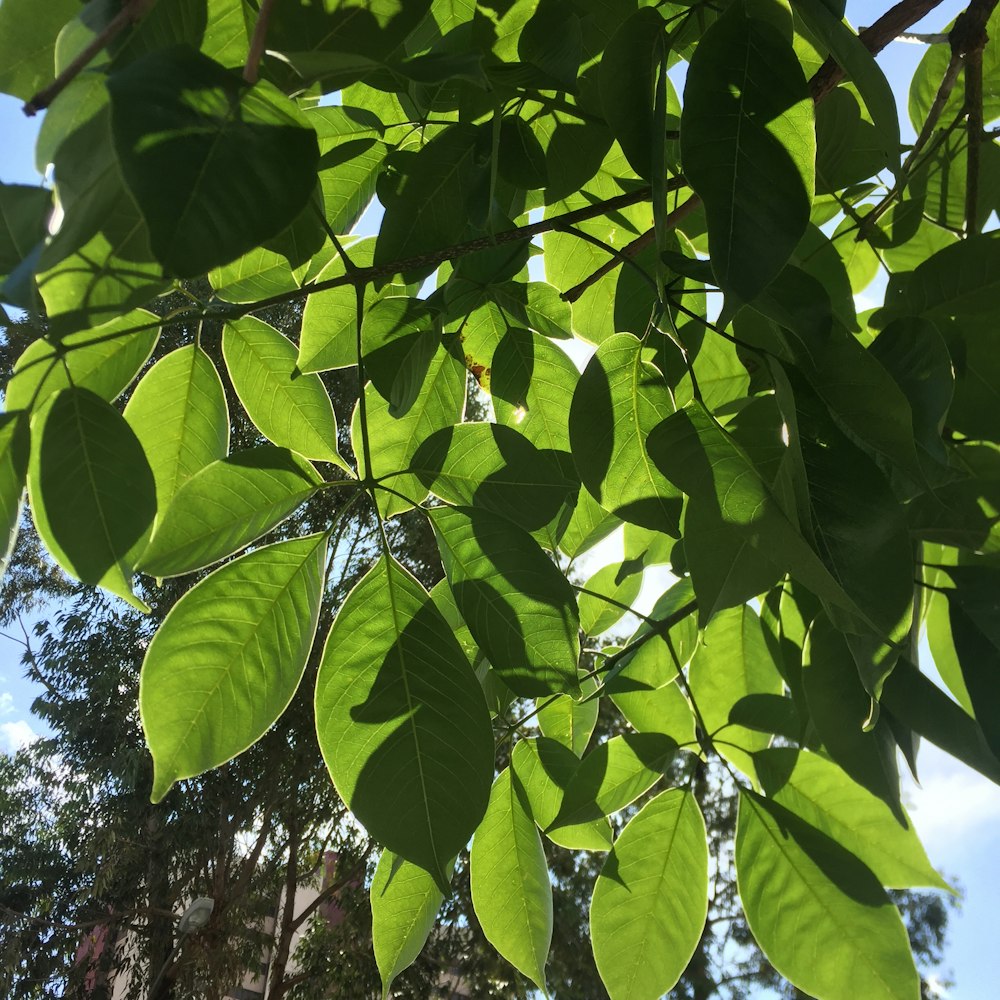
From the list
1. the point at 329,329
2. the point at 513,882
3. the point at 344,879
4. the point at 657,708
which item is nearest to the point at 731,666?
the point at 657,708

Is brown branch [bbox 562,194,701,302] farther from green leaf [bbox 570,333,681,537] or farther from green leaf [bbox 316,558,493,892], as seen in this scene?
green leaf [bbox 316,558,493,892]

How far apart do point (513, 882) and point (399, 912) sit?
0.17 feet

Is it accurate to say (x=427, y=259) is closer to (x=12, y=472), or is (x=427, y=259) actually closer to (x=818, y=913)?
(x=12, y=472)

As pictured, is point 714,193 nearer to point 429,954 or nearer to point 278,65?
point 278,65

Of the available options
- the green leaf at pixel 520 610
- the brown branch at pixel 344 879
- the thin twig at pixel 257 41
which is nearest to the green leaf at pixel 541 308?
the green leaf at pixel 520 610

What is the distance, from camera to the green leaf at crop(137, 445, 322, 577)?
30cm

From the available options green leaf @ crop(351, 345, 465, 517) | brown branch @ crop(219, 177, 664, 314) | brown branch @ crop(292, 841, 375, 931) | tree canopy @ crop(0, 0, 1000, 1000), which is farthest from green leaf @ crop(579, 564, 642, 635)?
brown branch @ crop(292, 841, 375, 931)

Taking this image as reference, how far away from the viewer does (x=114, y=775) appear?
201 inches

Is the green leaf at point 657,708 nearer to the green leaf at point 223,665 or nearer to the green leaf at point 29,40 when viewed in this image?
the green leaf at point 223,665

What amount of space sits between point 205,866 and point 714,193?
5507mm

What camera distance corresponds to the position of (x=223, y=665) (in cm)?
29

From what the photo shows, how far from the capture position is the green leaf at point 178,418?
35 centimetres

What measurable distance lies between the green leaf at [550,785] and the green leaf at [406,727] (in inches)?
5.2

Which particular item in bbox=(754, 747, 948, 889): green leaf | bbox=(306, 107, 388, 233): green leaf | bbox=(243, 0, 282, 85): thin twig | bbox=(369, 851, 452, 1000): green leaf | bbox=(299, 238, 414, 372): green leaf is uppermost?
bbox=(306, 107, 388, 233): green leaf
